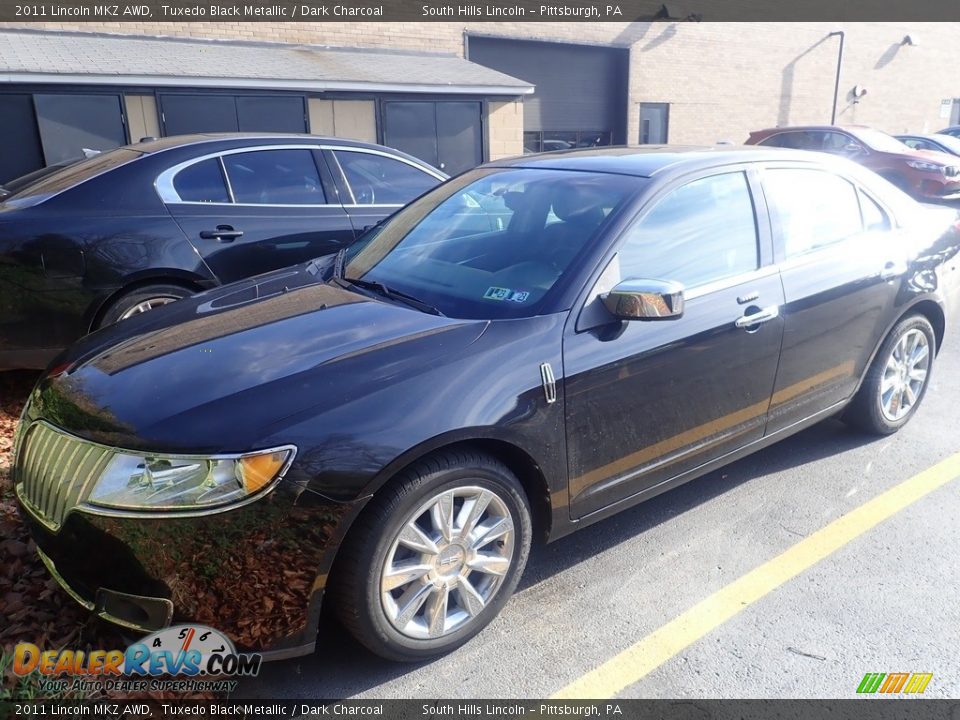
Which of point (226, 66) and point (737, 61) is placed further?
point (737, 61)

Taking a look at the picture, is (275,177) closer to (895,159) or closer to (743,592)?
(743,592)

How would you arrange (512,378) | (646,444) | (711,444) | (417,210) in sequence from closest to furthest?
(512,378)
(646,444)
(711,444)
(417,210)

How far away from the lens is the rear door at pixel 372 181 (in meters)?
5.31

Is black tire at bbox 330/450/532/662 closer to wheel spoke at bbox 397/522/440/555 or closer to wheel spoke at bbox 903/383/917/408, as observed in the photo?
wheel spoke at bbox 397/522/440/555

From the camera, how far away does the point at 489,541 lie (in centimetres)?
262

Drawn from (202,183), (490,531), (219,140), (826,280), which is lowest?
(490,531)

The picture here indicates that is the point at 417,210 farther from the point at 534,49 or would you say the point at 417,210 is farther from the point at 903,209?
the point at 534,49

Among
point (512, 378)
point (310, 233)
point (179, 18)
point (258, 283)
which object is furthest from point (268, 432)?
point (179, 18)

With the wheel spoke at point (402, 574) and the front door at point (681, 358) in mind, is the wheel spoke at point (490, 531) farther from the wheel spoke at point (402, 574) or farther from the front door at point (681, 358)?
the front door at point (681, 358)

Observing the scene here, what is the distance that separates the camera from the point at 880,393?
412 cm

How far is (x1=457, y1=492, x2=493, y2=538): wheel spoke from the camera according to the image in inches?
99.3

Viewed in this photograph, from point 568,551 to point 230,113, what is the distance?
35.2 feet

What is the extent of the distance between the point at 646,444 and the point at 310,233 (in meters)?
2.99

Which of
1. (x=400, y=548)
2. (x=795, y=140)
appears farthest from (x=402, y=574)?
(x=795, y=140)
